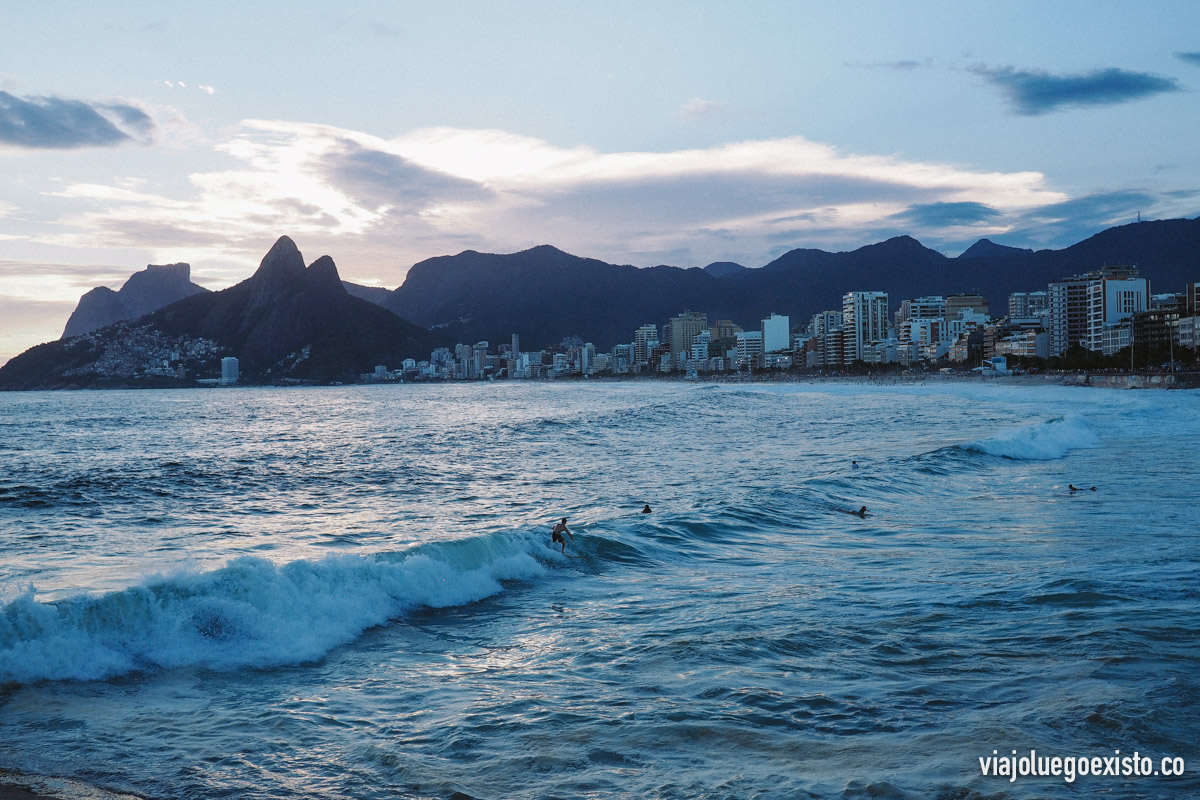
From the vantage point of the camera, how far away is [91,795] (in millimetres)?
5055

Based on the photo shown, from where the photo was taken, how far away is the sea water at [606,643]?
18.4 ft

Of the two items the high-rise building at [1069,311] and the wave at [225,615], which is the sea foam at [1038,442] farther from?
the high-rise building at [1069,311]

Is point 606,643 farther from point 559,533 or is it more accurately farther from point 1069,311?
point 1069,311

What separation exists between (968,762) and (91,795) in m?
6.01

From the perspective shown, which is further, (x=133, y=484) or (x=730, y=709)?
(x=133, y=484)

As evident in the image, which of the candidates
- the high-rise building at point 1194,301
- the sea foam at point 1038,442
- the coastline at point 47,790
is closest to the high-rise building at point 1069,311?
the high-rise building at point 1194,301

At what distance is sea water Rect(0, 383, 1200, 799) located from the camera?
562 cm

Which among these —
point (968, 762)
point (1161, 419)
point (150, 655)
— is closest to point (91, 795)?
point (150, 655)

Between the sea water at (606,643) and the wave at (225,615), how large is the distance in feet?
0.11

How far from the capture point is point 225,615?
9.16 m

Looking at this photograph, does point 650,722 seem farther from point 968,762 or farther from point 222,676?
point 222,676

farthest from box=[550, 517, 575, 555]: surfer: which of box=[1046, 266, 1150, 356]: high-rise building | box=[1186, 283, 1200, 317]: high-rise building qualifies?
box=[1046, 266, 1150, 356]: high-rise building

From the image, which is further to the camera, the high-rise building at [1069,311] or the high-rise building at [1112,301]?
the high-rise building at [1069,311]

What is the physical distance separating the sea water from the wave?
0.11 ft
